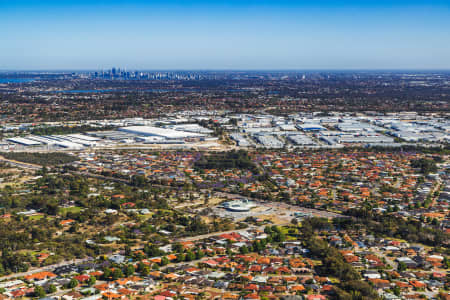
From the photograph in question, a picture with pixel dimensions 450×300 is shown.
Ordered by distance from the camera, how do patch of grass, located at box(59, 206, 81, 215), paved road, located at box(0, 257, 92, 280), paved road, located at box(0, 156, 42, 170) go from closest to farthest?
paved road, located at box(0, 257, 92, 280) < patch of grass, located at box(59, 206, 81, 215) < paved road, located at box(0, 156, 42, 170)

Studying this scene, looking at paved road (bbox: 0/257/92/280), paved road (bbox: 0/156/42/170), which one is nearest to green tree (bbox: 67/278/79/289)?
paved road (bbox: 0/257/92/280)

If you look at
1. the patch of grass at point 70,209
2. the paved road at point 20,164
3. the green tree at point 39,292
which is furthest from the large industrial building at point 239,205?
the paved road at point 20,164

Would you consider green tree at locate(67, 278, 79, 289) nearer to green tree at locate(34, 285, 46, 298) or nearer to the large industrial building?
green tree at locate(34, 285, 46, 298)

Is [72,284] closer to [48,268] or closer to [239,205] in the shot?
[48,268]

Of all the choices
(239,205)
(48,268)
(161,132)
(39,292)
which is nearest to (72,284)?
(39,292)

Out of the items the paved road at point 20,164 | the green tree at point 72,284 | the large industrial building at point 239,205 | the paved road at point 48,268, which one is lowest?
the paved road at point 48,268

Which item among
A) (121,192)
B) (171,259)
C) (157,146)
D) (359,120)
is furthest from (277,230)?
(359,120)

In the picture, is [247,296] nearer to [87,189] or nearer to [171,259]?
[171,259]

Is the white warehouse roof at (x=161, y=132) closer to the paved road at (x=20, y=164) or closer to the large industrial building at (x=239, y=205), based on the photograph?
the paved road at (x=20, y=164)

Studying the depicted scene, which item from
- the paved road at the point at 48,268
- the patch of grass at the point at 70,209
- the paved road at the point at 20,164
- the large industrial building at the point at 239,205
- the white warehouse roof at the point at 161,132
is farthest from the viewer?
the white warehouse roof at the point at 161,132

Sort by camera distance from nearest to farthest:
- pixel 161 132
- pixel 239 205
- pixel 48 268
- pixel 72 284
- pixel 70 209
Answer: pixel 72 284 → pixel 48 268 → pixel 70 209 → pixel 239 205 → pixel 161 132

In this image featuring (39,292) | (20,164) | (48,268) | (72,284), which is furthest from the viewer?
(20,164)
